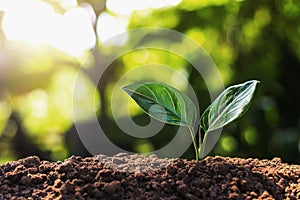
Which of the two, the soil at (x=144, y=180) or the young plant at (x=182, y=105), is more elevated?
the young plant at (x=182, y=105)

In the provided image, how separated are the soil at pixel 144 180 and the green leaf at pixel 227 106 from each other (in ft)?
0.18

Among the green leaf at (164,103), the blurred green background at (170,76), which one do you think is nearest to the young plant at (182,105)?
the green leaf at (164,103)

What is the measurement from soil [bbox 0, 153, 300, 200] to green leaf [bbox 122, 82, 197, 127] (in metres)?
0.06

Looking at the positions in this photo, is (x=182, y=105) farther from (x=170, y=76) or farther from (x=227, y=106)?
(x=170, y=76)

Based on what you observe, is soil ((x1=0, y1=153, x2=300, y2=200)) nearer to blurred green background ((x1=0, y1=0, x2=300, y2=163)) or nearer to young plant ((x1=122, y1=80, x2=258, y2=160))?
young plant ((x1=122, y1=80, x2=258, y2=160))

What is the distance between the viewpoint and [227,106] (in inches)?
31.4

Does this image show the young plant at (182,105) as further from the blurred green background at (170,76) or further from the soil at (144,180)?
the blurred green background at (170,76)

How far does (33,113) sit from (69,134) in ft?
0.93

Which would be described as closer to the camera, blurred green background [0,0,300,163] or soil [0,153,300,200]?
soil [0,153,300,200]

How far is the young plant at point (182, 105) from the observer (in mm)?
781

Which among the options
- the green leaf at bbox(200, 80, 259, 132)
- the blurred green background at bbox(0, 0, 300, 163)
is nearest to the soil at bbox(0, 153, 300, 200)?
the green leaf at bbox(200, 80, 259, 132)

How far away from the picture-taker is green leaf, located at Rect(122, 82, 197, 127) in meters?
0.78

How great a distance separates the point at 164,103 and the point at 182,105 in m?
0.03

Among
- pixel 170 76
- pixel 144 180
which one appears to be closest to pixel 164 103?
pixel 144 180
